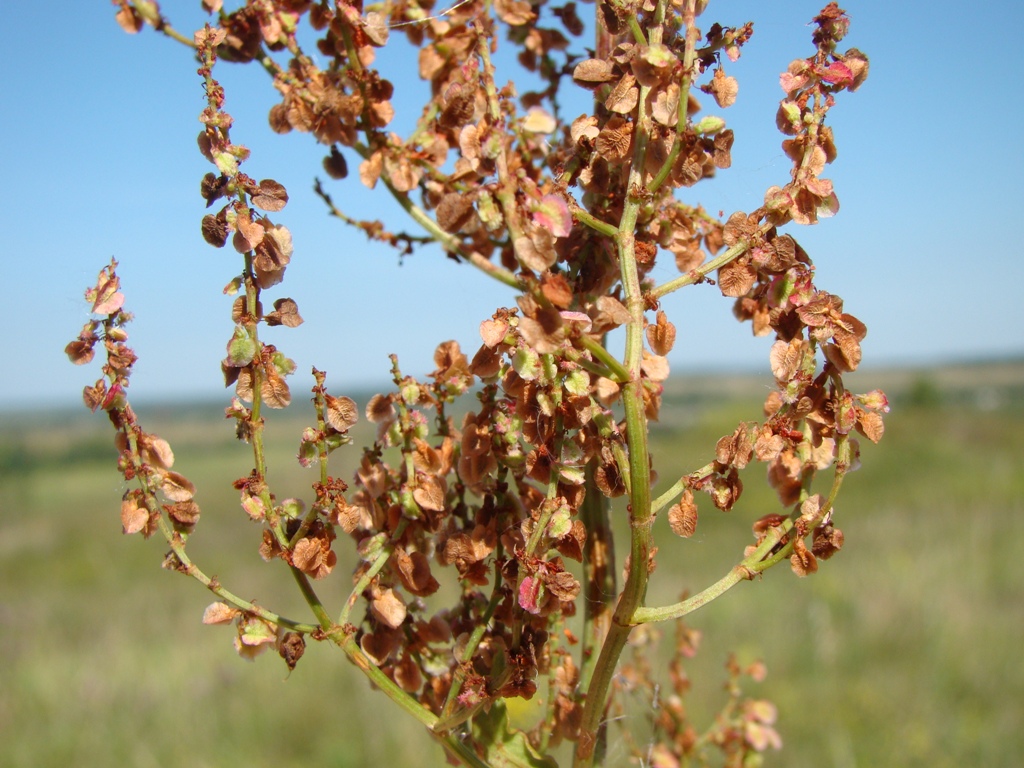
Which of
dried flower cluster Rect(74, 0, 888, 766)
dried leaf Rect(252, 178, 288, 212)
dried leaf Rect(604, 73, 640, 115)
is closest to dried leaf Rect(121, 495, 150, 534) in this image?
dried flower cluster Rect(74, 0, 888, 766)

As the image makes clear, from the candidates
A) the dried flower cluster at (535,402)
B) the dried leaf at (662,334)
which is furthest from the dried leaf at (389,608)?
the dried leaf at (662,334)

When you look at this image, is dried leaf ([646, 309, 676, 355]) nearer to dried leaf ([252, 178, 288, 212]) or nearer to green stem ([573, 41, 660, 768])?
green stem ([573, 41, 660, 768])

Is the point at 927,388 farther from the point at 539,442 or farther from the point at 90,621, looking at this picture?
the point at 539,442

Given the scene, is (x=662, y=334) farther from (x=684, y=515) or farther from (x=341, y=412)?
(x=341, y=412)

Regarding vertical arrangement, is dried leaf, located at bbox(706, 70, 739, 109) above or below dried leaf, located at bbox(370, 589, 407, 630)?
above

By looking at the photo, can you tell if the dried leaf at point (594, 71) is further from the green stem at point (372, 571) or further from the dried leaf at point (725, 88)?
the green stem at point (372, 571)

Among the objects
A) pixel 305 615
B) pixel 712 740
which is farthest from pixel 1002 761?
pixel 305 615
